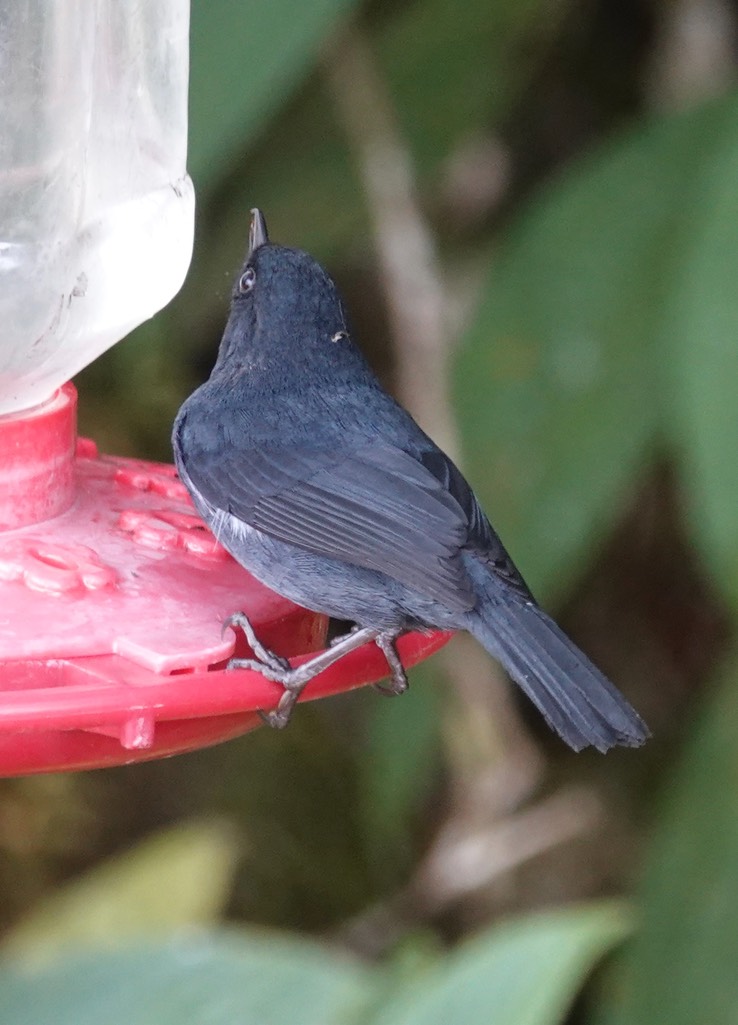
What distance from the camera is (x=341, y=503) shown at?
2600 millimetres

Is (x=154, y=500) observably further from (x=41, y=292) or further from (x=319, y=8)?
(x=319, y=8)

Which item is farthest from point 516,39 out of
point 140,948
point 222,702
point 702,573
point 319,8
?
point 222,702

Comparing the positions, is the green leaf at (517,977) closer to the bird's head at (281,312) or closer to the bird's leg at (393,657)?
the bird's leg at (393,657)

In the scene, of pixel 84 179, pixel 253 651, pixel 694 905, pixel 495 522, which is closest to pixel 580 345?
pixel 495 522

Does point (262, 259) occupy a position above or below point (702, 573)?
above

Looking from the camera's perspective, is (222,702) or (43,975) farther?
(43,975)

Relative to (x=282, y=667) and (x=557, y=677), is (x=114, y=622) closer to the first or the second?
(x=282, y=667)

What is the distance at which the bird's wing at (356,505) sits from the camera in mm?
2498

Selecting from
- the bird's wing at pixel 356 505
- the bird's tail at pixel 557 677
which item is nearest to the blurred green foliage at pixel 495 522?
the bird's tail at pixel 557 677

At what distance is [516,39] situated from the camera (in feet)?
14.5

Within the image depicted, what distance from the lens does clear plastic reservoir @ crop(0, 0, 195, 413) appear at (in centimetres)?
241

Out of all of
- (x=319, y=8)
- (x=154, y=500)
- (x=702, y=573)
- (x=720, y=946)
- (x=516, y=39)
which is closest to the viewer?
(x=154, y=500)

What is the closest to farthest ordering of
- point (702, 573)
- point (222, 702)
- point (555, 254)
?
point (222, 702)
point (555, 254)
point (702, 573)

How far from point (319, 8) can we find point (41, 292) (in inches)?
44.5
